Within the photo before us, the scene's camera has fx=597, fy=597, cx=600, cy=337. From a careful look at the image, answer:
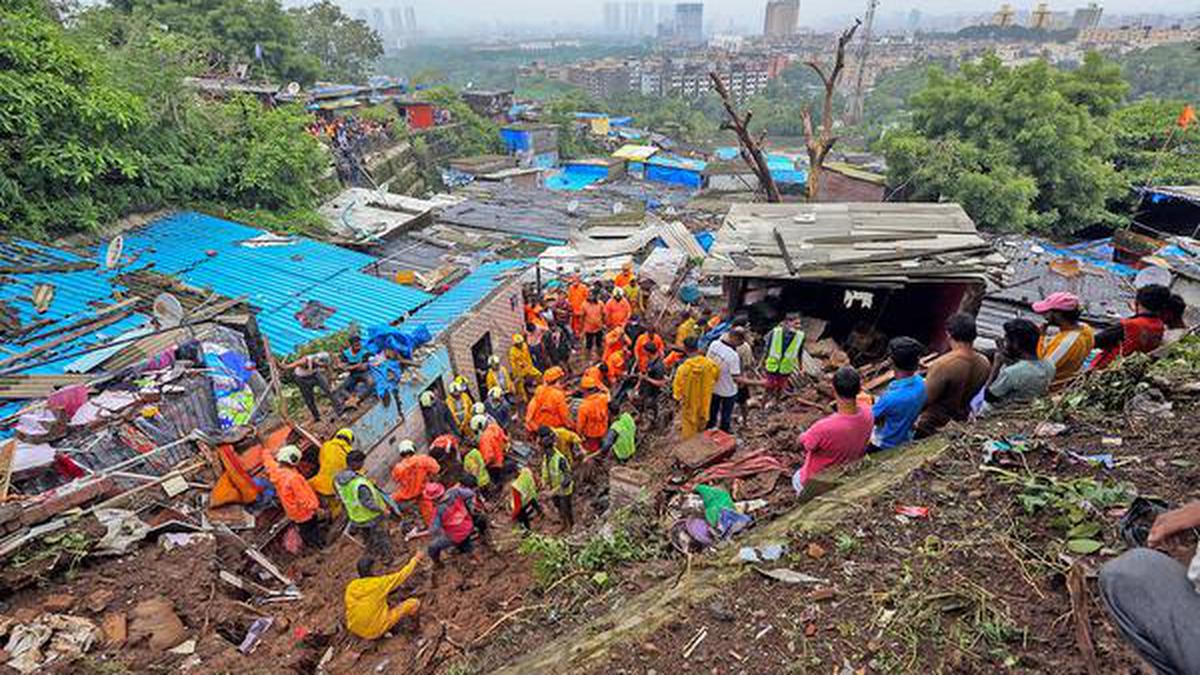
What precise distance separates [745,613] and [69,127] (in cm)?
1512

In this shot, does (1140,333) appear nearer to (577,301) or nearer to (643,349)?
(643,349)

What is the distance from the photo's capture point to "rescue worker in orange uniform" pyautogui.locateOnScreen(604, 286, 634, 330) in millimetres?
12398

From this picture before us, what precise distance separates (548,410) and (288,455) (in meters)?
3.30

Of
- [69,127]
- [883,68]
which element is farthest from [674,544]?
[883,68]

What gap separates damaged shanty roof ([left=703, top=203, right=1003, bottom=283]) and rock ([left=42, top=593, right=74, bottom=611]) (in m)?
7.49

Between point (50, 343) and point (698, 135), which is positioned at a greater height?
point (50, 343)

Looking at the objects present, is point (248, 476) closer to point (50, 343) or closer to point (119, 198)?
point (50, 343)

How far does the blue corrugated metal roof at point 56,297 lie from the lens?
28.7 ft

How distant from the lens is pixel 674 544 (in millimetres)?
4512

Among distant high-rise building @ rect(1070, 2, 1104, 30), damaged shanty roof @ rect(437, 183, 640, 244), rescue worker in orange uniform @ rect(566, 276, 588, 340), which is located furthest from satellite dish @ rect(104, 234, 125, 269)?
distant high-rise building @ rect(1070, 2, 1104, 30)

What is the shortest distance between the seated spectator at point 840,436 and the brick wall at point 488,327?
311 inches

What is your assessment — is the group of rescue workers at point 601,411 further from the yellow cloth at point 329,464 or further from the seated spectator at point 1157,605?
the seated spectator at point 1157,605

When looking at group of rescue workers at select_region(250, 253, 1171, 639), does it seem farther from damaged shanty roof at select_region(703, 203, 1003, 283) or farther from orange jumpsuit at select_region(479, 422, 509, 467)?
damaged shanty roof at select_region(703, 203, 1003, 283)

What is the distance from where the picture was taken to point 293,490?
6988 millimetres
